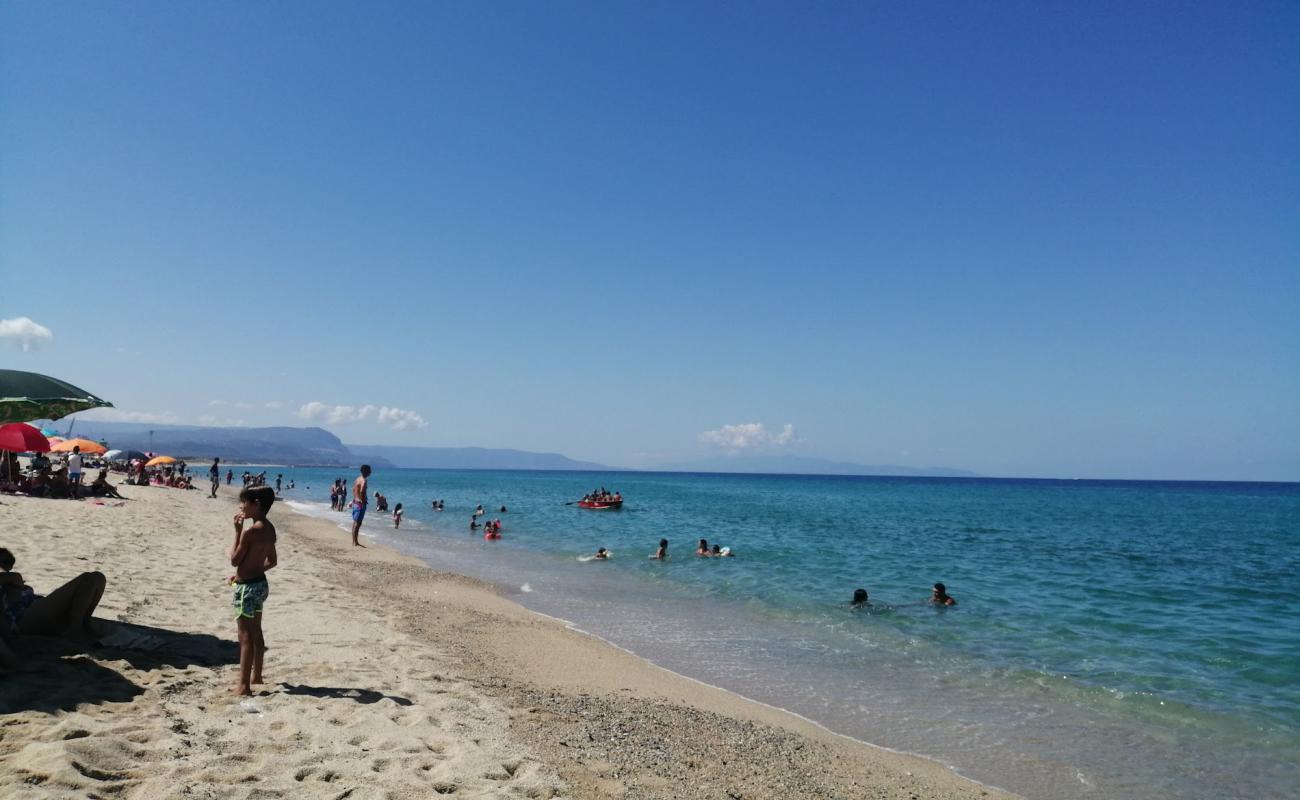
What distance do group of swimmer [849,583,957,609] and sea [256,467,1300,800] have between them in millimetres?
247

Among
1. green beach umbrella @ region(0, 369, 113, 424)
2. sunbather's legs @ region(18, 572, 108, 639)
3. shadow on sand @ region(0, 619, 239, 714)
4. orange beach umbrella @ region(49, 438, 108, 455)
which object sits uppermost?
green beach umbrella @ region(0, 369, 113, 424)

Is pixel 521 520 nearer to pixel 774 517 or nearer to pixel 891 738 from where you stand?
pixel 774 517

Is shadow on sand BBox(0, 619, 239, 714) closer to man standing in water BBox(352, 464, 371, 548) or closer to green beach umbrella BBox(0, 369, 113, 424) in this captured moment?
green beach umbrella BBox(0, 369, 113, 424)

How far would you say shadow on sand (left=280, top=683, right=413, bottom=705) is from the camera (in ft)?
19.0

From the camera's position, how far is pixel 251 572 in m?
5.65

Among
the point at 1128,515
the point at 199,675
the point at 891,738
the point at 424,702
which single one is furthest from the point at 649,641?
the point at 1128,515

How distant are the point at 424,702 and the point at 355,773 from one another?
163cm

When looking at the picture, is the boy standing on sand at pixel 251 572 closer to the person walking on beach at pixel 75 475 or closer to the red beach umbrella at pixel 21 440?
the red beach umbrella at pixel 21 440

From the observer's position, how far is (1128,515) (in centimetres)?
5228

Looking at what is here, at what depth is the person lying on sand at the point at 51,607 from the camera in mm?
5957

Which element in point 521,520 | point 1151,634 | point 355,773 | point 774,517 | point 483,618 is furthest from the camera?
point 774,517

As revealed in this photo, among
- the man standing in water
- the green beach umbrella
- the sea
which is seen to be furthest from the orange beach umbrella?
the green beach umbrella

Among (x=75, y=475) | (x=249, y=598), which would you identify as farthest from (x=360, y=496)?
(x=75, y=475)

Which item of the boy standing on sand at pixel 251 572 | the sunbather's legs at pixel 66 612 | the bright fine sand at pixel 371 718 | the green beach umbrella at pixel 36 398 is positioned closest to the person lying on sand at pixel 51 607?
the sunbather's legs at pixel 66 612
